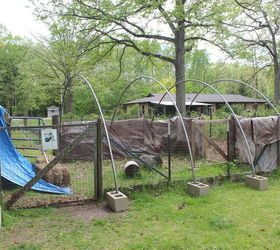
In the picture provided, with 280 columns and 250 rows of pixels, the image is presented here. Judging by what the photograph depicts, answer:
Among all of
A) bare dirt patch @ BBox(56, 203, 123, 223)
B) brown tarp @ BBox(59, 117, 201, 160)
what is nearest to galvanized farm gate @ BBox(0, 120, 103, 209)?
bare dirt patch @ BBox(56, 203, 123, 223)

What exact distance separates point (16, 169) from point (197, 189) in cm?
423

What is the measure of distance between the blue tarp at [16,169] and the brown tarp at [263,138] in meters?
5.21

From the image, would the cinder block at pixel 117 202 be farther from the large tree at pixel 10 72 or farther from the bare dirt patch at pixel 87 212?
the large tree at pixel 10 72

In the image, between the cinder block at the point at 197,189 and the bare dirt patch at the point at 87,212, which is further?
the cinder block at the point at 197,189

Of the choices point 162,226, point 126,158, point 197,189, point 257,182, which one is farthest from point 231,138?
point 162,226

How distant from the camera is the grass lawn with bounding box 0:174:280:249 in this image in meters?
3.76

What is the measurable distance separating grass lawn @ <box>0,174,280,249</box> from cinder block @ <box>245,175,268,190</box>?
0.46 m

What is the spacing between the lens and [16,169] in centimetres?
617

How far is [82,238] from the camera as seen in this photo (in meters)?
3.96

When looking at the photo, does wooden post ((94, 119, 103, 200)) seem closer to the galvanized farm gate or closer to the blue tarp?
the galvanized farm gate

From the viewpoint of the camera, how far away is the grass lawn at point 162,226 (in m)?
3.76

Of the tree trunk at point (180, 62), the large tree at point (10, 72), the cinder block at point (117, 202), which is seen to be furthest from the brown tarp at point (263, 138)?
the large tree at point (10, 72)

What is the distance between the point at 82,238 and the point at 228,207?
9.41ft

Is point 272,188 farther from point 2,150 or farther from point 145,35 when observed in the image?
point 145,35
